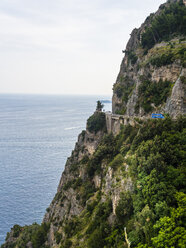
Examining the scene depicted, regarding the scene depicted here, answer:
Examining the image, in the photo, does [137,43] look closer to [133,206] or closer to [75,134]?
[133,206]

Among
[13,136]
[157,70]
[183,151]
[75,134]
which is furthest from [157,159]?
[13,136]

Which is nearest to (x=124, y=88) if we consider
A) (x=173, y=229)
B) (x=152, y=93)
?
(x=152, y=93)

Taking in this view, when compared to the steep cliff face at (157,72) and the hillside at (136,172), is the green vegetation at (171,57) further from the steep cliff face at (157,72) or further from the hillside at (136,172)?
the hillside at (136,172)

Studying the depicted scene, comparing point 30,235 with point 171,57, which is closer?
point 171,57

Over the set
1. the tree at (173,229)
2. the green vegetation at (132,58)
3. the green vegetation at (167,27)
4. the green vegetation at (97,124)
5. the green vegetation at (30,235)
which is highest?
the green vegetation at (167,27)

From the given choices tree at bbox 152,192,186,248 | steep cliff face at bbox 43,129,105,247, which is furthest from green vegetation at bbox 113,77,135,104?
tree at bbox 152,192,186,248

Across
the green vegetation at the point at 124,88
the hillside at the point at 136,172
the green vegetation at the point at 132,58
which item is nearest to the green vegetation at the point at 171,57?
the hillside at the point at 136,172

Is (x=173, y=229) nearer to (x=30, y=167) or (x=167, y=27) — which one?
(x=167, y=27)
